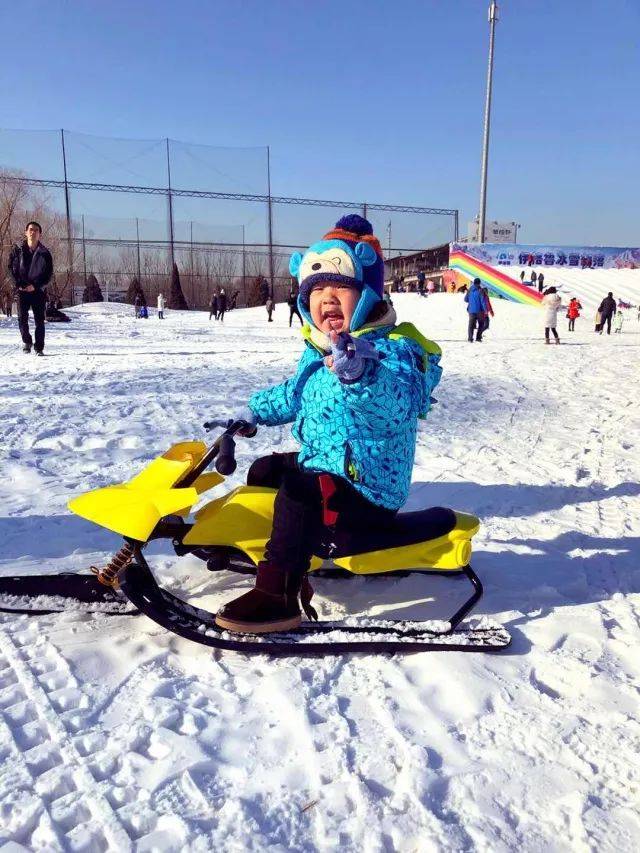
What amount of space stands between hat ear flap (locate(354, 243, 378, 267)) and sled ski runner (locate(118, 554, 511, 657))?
52.0 inches

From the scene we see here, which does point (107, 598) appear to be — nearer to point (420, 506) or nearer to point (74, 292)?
point (420, 506)

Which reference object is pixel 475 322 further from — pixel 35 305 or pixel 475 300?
pixel 35 305

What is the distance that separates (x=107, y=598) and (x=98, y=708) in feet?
1.98

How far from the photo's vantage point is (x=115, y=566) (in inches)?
88.9

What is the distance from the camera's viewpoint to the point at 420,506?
3900 millimetres

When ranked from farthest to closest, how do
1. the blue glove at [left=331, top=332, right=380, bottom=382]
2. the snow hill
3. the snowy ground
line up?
the snow hill < the blue glove at [left=331, top=332, right=380, bottom=382] < the snowy ground

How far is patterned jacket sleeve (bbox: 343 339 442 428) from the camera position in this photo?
6.73 ft

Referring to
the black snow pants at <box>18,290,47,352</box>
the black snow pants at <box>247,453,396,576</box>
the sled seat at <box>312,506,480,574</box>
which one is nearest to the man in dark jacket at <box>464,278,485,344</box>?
the black snow pants at <box>18,290,47,352</box>

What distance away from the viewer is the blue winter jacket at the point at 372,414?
210cm

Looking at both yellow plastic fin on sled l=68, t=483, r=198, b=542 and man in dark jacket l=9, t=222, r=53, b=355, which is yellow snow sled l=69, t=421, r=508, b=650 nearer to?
yellow plastic fin on sled l=68, t=483, r=198, b=542

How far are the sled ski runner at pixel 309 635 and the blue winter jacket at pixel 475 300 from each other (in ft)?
44.4

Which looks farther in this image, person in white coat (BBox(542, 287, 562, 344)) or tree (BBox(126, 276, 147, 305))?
tree (BBox(126, 276, 147, 305))

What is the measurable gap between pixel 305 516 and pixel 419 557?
0.53 metres

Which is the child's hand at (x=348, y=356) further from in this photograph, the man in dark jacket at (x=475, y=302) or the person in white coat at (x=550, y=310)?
the person in white coat at (x=550, y=310)
